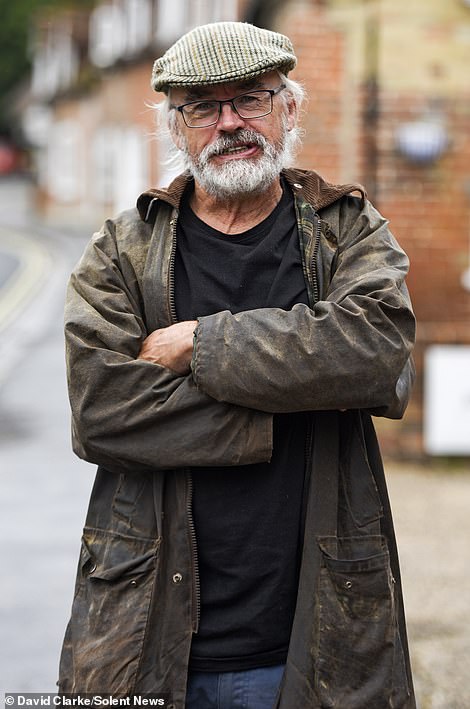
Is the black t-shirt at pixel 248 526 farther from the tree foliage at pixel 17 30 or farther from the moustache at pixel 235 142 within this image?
the tree foliage at pixel 17 30

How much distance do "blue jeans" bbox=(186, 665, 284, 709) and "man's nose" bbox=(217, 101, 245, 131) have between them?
123 centimetres

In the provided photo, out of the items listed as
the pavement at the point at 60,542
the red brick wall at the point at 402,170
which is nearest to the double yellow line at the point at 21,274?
the pavement at the point at 60,542

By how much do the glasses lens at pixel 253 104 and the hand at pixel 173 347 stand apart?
→ 50 centimetres

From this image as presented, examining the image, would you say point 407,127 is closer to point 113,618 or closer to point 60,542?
point 60,542

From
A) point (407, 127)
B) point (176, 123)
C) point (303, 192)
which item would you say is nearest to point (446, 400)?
point (407, 127)

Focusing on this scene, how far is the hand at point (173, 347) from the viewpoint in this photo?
243 centimetres

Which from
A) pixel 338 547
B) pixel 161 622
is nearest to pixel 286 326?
pixel 338 547

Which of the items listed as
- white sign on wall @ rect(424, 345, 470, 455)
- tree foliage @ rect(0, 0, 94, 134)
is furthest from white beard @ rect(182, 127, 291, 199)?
tree foliage @ rect(0, 0, 94, 134)

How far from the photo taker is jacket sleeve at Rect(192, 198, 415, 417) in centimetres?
235

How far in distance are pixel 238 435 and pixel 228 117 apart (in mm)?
723

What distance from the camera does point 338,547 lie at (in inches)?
95.8

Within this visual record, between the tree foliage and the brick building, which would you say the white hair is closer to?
the brick building

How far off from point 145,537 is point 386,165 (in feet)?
18.5

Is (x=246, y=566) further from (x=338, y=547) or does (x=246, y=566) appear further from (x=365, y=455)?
(x=365, y=455)
